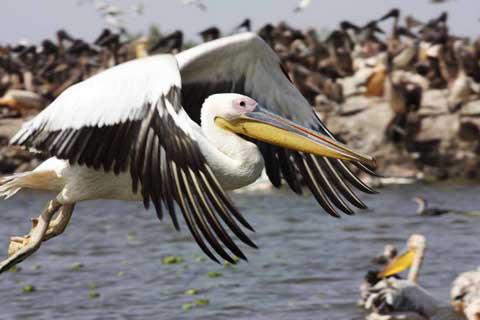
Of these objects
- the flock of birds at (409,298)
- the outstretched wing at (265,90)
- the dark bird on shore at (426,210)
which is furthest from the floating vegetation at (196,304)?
the dark bird on shore at (426,210)

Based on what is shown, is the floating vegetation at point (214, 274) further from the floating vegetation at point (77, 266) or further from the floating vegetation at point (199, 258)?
the floating vegetation at point (77, 266)

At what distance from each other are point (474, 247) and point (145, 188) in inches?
361

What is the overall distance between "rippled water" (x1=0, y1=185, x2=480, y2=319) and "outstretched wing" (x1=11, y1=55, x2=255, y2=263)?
510cm

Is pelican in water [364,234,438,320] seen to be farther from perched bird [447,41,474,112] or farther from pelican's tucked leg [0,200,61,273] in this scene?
perched bird [447,41,474,112]

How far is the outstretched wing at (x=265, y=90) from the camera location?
6.89m

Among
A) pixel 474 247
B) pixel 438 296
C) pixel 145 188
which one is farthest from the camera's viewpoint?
pixel 474 247

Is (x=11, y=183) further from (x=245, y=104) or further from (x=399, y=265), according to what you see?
(x=399, y=265)

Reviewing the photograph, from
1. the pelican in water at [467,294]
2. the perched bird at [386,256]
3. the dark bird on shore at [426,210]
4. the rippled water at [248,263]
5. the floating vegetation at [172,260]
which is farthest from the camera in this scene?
the dark bird on shore at [426,210]

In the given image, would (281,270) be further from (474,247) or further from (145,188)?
(145,188)

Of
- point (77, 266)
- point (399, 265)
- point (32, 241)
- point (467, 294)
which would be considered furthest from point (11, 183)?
point (77, 266)

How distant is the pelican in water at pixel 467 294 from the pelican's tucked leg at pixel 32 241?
405 cm

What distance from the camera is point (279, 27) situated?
97.5 ft

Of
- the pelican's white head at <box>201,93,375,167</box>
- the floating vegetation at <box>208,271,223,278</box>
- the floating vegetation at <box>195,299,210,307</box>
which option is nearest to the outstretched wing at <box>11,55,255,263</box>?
the pelican's white head at <box>201,93,375,167</box>

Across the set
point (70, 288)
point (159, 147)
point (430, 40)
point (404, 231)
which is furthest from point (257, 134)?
point (430, 40)
